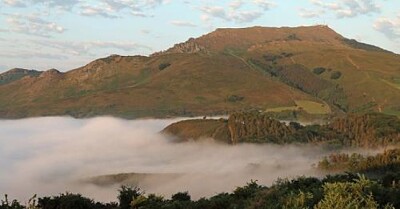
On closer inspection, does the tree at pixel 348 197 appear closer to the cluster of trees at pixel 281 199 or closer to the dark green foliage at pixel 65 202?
the cluster of trees at pixel 281 199

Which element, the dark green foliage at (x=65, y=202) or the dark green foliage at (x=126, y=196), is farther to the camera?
the dark green foliage at (x=126, y=196)

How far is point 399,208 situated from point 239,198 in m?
19.5

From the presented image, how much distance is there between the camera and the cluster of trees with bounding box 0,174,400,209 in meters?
33.4

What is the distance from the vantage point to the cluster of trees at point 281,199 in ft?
109

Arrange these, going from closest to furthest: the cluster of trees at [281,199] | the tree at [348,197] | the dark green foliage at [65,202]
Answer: the tree at [348,197] < the cluster of trees at [281,199] < the dark green foliage at [65,202]

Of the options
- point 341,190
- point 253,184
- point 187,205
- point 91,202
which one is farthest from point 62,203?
point 341,190

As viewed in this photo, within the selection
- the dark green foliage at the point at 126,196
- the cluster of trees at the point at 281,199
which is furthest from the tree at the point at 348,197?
the dark green foliage at the point at 126,196

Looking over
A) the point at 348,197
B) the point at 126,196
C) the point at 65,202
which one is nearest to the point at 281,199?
the point at 348,197

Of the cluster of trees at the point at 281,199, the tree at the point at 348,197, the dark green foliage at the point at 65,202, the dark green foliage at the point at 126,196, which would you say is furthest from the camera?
the dark green foliage at the point at 126,196

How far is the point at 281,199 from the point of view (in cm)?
4034

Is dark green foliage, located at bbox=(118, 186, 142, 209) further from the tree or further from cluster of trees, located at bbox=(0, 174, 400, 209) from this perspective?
the tree

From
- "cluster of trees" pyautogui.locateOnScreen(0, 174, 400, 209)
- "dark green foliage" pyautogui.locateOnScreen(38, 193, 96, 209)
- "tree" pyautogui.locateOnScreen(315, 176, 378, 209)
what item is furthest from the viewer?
"dark green foliage" pyautogui.locateOnScreen(38, 193, 96, 209)

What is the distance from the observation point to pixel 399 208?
40.1 meters

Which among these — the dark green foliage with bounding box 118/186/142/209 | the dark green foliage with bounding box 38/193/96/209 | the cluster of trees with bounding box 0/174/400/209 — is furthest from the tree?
the dark green foliage with bounding box 38/193/96/209
